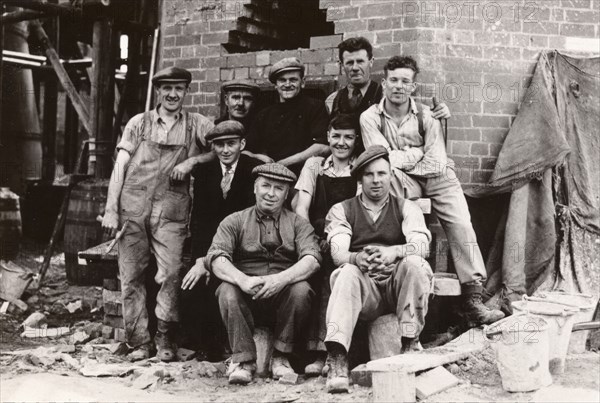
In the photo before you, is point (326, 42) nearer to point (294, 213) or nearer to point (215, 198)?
point (215, 198)

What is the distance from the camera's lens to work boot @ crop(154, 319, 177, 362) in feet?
21.5

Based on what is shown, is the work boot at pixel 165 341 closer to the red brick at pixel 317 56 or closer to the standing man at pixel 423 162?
the standing man at pixel 423 162

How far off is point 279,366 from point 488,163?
263 cm

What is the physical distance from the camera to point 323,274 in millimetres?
5969

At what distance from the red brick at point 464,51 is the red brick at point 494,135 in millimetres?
650

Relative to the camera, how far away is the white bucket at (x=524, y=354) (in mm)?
4941

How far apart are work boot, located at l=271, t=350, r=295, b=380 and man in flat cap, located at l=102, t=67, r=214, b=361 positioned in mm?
1180

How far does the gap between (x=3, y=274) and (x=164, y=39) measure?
315cm

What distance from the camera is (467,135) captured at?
6.96m

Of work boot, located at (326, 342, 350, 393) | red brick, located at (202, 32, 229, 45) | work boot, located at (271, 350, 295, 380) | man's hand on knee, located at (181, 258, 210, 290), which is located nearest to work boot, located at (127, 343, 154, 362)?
man's hand on knee, located at (181, 258, 210, 290)

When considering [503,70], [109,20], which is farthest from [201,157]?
[109,20]

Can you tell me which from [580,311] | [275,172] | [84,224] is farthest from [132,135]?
A: [580,311]

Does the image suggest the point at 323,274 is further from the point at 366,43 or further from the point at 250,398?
the point at 366,43

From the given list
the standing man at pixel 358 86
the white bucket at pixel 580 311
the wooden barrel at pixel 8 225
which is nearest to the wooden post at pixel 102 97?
the wooden barrel at pixel 8 225
